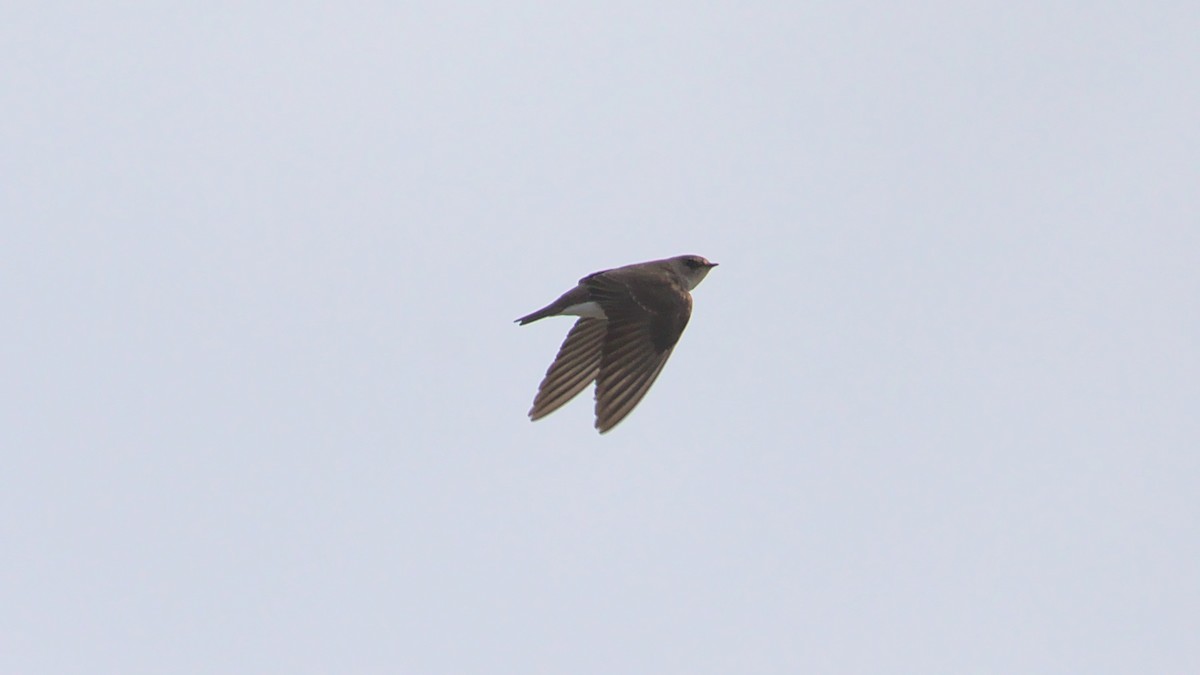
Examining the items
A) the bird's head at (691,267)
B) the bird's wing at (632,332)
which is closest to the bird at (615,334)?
the bird's wing at (632,332)

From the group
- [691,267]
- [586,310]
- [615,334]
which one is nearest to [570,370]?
[586,310]

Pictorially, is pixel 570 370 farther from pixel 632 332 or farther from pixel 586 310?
pixel 632 332

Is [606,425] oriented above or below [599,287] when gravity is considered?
below

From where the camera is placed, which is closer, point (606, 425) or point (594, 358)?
point (606, 425)

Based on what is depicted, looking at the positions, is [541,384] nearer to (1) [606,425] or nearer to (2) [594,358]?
(2) [594,358]

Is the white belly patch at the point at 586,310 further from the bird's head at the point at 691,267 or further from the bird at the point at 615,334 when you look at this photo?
the bird's head at the point at 691,267

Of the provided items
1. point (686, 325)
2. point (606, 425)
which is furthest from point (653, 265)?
point (606, 425)

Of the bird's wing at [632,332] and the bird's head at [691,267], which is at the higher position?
the bird's head at [691,267]
